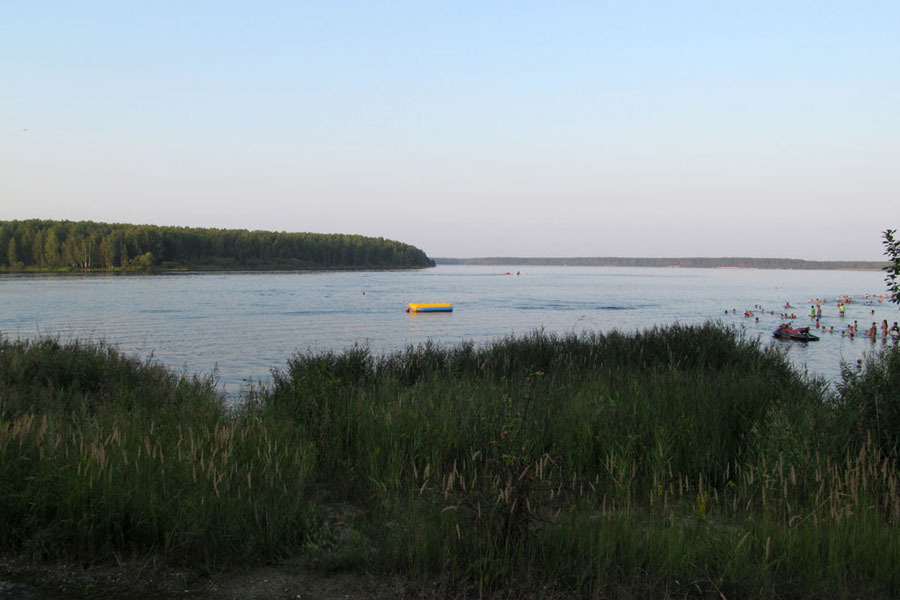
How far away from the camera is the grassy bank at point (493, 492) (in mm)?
4395

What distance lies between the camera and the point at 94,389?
11.6 meters

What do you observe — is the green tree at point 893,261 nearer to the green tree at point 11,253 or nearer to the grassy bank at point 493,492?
the grassy bank at point 493,492

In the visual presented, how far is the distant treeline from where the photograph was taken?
115250 millimetres

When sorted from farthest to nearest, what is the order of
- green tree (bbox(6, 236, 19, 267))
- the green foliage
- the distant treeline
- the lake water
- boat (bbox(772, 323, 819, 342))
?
1. the distant treeline
2. green tree (bbox(6, 236, 19, 267))
3. boat (bbox(772, 323, 819, 342))
4. the lake water
5. the green foliage

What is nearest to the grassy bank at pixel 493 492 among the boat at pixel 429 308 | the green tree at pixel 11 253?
the boat at pixel 429 308

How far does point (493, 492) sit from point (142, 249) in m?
133

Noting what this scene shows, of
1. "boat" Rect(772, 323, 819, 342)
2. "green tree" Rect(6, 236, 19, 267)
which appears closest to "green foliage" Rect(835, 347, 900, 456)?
"boat" Rect(772, 323, 819, 342)

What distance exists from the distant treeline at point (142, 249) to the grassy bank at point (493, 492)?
123 meters

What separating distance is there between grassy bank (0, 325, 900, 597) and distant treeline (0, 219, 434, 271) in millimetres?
123161

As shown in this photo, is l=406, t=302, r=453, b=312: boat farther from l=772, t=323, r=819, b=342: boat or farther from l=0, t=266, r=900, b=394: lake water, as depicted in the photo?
l=772, t=323, r=819, b=342: boat

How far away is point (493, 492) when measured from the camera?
4.66 meters

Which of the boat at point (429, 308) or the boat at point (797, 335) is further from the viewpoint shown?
the boat at point (429, 308)

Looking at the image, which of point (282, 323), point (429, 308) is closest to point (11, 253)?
point (429, 308)

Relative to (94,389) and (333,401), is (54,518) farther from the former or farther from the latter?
(94,389)
